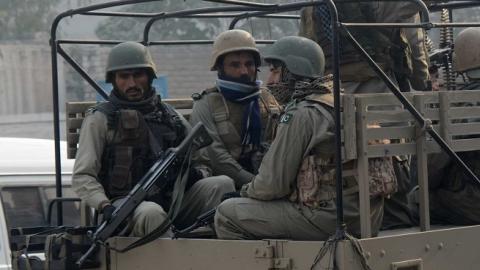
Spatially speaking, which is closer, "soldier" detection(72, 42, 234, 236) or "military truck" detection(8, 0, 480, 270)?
"military truck" detection(8, 0, 480, 270)

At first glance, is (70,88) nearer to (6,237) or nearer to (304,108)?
(6,237)

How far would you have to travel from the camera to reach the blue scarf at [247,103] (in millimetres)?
6352

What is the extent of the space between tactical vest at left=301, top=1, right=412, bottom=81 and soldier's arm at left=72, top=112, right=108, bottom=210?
134 cm

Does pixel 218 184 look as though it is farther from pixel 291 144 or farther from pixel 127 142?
pixel 291 144

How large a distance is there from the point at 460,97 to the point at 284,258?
1229mm

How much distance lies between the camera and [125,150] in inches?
231

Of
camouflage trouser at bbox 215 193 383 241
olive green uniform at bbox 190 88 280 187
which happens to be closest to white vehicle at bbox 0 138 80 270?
olive green uniform at bbox 190 88 280 187

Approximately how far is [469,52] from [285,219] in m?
1.66

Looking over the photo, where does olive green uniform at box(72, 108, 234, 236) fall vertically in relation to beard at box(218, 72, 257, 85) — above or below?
below

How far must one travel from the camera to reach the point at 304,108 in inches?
198

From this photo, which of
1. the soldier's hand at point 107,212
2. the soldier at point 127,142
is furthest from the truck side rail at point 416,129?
the soldier's hand at point 107,212

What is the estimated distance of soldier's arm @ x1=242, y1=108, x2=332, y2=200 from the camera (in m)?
4.97

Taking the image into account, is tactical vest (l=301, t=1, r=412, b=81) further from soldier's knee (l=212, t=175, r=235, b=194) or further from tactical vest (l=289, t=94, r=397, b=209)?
tactical vest (l=289, t=94, r=397, b=209)

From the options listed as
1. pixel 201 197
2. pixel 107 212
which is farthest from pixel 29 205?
pixel 107 212
